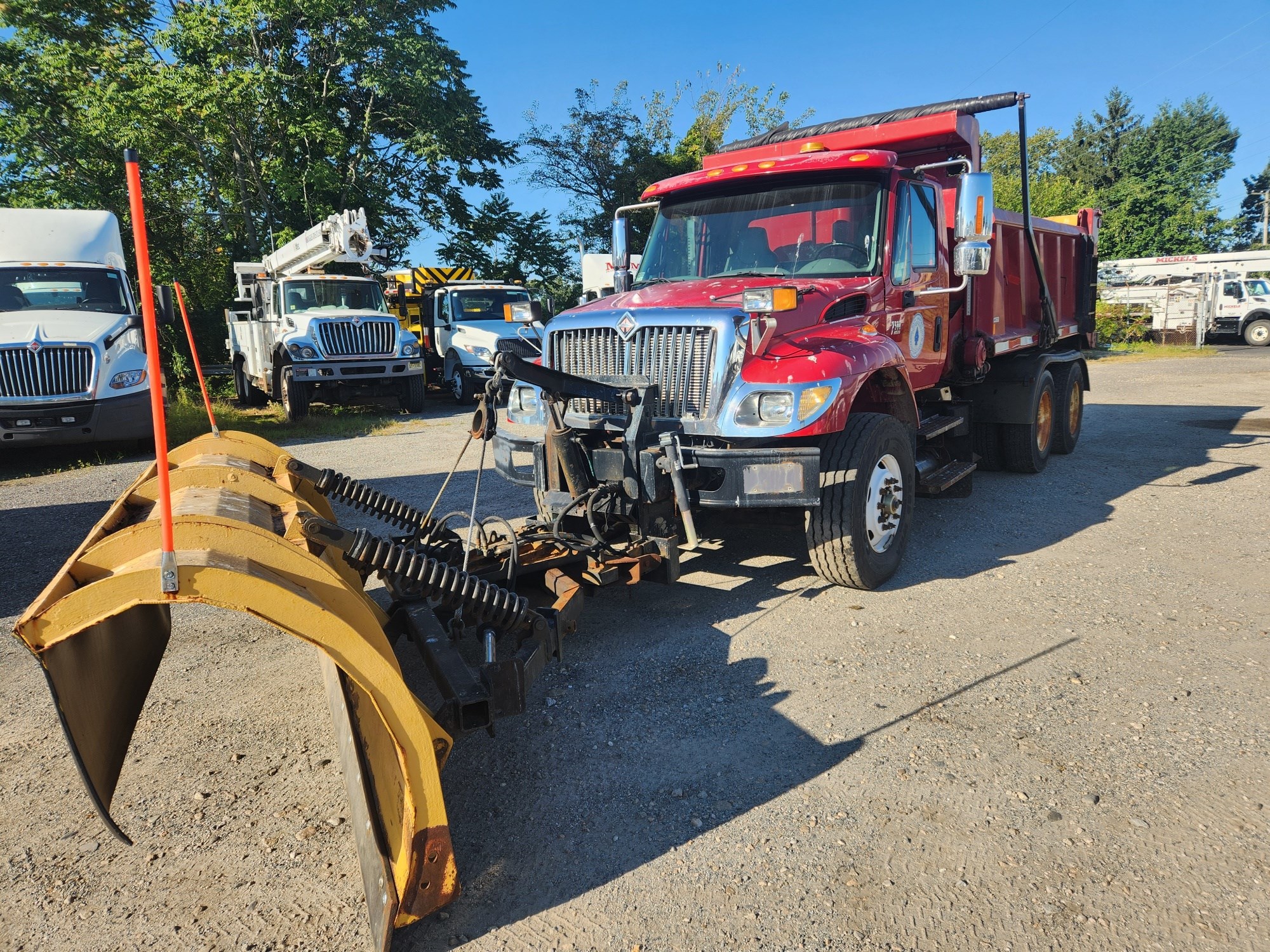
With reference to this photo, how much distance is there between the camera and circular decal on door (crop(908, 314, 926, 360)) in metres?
5.91

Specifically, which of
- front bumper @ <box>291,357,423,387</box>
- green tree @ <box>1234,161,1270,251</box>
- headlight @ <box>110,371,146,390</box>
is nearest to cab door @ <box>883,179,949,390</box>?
headlight @ <box>110,371,146,390</box>

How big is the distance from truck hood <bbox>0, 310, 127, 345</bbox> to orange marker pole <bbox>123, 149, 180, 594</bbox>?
32.1ft

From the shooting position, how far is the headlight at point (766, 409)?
4.45 metres

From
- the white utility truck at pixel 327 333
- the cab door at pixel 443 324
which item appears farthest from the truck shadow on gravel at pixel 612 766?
the cab door at pixel 443 324

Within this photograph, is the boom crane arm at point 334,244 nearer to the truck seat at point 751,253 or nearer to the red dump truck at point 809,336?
the red dump truck at point 809,336

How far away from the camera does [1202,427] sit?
11.5 metres

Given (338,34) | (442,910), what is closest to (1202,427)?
(442,910)

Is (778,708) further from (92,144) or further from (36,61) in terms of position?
(36,61)

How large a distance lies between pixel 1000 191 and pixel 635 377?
37.9 meters

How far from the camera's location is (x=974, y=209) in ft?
18.0

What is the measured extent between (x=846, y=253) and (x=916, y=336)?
36.2 inches

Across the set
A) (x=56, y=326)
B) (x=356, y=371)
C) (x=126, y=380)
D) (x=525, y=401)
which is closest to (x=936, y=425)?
(x=525, y=401)

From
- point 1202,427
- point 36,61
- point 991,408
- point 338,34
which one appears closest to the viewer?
point 991,408


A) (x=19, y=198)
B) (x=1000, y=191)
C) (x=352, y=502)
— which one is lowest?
(x=352, y=502)
